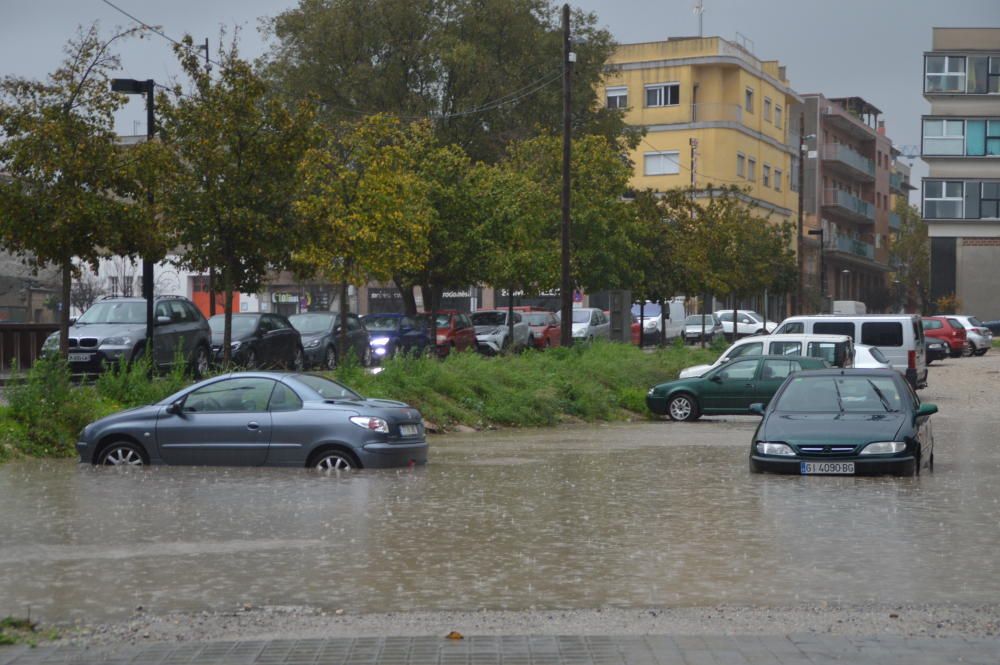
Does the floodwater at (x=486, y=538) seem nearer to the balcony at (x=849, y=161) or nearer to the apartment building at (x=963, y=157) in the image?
the apartment building at (x=963, y=157)

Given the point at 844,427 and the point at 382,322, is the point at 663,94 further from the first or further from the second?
the point at 844,427

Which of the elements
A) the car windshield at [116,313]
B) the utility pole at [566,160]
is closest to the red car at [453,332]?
the utility pole at [566,160]

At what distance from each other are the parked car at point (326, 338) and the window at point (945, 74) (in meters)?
52.7

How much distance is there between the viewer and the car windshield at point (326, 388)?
62.5 feet

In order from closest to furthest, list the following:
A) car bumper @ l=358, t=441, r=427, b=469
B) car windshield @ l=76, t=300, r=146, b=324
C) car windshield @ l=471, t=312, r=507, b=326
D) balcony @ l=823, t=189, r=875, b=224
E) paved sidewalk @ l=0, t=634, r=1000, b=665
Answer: paved sidewalk @ l=0, t=634, r=1000, b=665 < car bumper @ l=358, t=441, r=427, b=469 < car windshield @ l=76, t=300, r=146, b=324 < car windshield @ l=471, t=312, r=507, b=326 < balcony @ l=823, t=189, r=875, b=224

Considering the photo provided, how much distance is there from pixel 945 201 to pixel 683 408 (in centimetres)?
5702

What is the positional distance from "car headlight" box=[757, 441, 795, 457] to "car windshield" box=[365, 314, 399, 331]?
85.3 ft

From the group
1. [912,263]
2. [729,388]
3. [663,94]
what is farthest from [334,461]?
[912,263]

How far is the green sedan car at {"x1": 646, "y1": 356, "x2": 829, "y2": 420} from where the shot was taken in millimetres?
30172

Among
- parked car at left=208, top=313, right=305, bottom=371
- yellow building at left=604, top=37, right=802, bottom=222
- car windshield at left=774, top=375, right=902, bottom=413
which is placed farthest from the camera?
yellow building at left=604, top=37, right=802, bottom=222

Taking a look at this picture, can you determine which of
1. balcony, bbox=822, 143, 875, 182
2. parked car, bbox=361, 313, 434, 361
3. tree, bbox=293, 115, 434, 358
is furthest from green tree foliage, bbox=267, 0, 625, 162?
balcony, bbox=822, 143, 875, 182

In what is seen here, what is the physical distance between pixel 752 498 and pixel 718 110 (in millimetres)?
67432

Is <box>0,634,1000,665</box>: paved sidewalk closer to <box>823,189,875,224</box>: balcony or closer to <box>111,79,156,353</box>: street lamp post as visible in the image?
<box>111,79,156,353</box>: street lamp post

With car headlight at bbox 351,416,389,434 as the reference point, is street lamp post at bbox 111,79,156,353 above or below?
above
